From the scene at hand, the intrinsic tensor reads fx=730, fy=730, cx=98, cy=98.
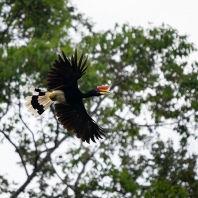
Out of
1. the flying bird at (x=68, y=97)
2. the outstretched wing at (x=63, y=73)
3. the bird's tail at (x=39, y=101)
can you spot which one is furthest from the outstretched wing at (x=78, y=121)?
the outstretched wing at (x=63, y=73)

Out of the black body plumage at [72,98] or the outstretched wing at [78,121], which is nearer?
the black body plumage at [72,98]

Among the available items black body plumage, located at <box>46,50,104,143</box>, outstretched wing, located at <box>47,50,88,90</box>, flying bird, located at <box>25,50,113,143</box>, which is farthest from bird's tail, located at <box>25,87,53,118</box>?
outstretched wing, located at <box>47,50,88,90</box>

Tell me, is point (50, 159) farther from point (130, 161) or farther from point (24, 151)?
point (130, 161)

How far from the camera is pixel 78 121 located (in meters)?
11.4

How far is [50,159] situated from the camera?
1619 centimetres

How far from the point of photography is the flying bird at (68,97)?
33.7 feet

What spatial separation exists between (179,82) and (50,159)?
10.9 ft

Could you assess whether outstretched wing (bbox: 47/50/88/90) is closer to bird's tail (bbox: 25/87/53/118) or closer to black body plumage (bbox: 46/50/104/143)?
black body plumage (bbox: 46/50/104/143)

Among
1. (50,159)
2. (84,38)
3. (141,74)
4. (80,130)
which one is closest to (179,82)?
(141,74)

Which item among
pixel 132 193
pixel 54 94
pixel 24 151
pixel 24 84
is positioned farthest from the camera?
pixel 24 151

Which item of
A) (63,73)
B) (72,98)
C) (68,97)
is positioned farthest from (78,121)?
(63,73)

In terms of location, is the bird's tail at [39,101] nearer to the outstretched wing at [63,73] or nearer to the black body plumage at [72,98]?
the black body plumage at [72,98]

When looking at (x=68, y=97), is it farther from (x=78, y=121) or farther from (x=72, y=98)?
(x=78, y=121)

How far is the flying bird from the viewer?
33.7 ft
